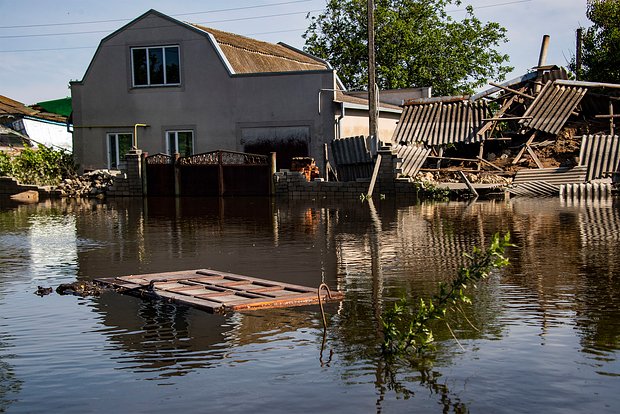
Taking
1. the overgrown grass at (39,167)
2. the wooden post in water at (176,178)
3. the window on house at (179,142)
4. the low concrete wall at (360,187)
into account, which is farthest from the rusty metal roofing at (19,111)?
the low concrete wall at (360,187)

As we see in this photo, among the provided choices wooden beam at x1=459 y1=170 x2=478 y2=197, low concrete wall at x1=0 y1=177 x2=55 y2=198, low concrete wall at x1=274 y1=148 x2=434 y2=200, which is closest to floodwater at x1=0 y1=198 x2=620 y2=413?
wooden beam at x1=459 y1=170 x2=478 y2=197

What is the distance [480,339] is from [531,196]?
65.4 ft

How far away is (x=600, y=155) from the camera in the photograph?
27.8 m

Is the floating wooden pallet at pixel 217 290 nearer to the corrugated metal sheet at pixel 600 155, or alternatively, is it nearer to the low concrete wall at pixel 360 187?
the low concrete wall at pixel 360 187

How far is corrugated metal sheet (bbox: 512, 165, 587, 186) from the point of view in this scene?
90.1 ft

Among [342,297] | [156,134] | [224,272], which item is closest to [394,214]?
[224,272]

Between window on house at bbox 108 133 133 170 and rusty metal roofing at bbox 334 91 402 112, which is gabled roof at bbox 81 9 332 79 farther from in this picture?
window on house at bbox 108 133 133 170

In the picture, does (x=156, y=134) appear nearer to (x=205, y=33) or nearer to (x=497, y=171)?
(x=205, y=33)

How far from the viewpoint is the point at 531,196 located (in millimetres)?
26938

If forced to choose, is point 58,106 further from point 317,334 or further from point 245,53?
point 317,334

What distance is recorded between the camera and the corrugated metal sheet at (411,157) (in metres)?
28.6

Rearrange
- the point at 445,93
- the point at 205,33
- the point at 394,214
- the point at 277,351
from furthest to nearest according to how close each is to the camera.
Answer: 1. the point at 445,93
2. the point at 205,33
3. the point at 394,214
4. the point at 277,351

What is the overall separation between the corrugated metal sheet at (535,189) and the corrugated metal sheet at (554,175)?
0.29 m

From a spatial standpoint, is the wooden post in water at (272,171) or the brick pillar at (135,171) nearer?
the wooden post in water at (272,171)
